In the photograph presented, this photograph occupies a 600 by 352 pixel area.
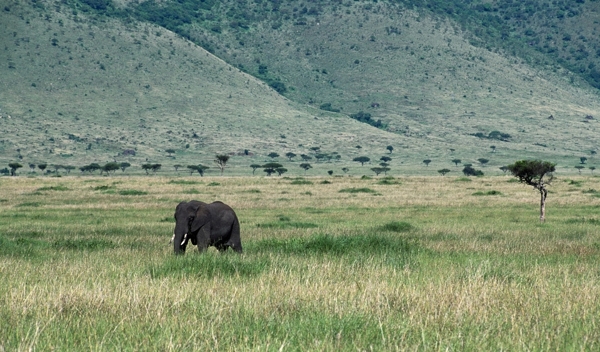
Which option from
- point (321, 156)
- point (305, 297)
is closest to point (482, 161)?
point (321, 156)

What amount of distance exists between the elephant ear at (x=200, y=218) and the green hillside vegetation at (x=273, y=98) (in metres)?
102

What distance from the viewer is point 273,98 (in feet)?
534

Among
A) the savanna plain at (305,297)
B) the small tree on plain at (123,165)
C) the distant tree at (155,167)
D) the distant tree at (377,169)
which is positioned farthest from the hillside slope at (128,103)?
the savanna plain at (305,297)

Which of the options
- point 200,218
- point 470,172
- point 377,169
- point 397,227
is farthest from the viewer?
point 377,169

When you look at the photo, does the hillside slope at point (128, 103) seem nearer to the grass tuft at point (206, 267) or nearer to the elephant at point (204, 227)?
the elephant at point (204, 227)

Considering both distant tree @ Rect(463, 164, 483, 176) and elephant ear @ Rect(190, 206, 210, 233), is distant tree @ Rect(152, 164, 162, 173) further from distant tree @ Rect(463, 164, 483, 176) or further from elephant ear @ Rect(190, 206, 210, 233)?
elephant ear @ Rect(190, 206, 210, 233)

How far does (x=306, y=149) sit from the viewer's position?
136 metres

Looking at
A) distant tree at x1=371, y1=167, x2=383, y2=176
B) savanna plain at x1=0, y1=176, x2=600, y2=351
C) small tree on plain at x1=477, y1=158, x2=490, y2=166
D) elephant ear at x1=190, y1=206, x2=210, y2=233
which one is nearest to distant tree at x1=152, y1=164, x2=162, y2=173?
distant tree at x1=371, y1=167, x2=383, y2=176

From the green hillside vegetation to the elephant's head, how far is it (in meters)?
102

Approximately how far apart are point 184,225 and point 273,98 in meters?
150

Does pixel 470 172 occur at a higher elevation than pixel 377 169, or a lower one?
higher

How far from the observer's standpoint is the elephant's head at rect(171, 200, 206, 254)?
13.7 metres

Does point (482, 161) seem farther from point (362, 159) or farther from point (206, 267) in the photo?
point (206, 267)

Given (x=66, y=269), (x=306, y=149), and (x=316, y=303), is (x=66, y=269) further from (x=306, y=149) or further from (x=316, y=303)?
(x=306, y=149)
